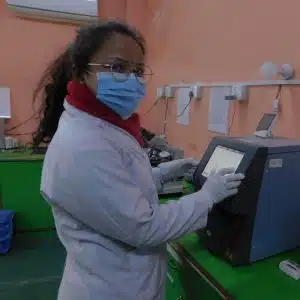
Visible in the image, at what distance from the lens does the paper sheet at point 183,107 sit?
2.45 m

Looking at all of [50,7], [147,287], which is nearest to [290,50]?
[147,287]

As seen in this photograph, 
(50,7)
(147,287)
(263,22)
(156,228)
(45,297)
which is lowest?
(45,297)

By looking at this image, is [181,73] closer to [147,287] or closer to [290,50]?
[290,50]

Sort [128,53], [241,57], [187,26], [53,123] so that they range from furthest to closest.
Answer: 1. [187,26]
2. [241,57]
3. [53,123]
4. [128,53]

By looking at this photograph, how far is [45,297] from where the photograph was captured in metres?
2.08

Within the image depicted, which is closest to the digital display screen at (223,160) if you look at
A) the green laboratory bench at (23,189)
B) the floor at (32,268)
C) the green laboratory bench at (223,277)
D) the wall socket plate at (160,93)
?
the green laboratory bench at (223,277)

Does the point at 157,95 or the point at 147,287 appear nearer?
the point at 147,287

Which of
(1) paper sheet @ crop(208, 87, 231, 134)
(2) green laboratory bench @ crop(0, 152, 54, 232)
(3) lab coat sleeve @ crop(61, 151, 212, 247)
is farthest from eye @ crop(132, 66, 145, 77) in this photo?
(2) green laboratory bench @ crop(0, 152, 54, 232)

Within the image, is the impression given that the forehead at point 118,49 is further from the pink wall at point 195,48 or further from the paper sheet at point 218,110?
the paper sheet at point 218,110

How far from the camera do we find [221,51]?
201 cm

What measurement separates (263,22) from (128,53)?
100 centimetres

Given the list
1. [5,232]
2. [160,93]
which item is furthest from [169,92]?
[5,232]

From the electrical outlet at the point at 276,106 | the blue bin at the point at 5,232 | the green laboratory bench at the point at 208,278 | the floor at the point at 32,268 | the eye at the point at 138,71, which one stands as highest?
the eye at the point at 138,71

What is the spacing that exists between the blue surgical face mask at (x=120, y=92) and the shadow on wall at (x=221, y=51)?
0.84 metres
